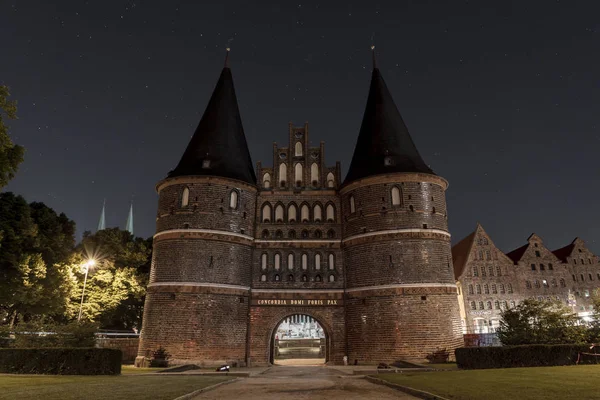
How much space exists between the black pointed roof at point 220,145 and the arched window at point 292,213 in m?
3.54

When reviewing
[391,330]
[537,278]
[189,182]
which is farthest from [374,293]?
[537,278]

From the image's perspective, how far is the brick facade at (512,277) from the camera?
5044 cm

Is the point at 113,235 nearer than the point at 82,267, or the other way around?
the point at 82,267

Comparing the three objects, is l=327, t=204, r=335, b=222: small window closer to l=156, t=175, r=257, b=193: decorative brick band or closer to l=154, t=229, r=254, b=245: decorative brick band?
l=156, t=175, r=257, b=193: decorative brick band

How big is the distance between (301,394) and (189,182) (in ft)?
65.0

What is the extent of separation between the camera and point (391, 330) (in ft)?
87.3

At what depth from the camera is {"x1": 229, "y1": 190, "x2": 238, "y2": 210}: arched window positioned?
2991 cm

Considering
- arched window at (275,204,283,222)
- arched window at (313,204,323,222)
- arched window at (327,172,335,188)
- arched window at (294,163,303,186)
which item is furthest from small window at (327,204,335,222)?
arched window at (275,204,283,222)

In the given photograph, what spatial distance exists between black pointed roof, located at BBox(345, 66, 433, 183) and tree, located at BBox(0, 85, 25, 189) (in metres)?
20.7

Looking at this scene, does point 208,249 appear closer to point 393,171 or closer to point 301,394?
point 393,171

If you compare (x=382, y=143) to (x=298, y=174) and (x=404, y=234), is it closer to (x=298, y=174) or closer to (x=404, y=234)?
(x=298, y=174)

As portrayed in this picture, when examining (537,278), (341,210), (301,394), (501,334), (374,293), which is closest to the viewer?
(301,394)

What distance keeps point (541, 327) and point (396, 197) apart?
1154cm

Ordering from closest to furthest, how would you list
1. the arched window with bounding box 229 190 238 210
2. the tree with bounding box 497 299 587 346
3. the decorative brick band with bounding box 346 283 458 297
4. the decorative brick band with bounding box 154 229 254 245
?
the tree with bounding box 497 299 587 346 → the decorative brick band with bounding box 346 283 458 297 → the decorative brick band with bounding box 154 229 254 245 → the arched window with bounding box 229 190 238 210
